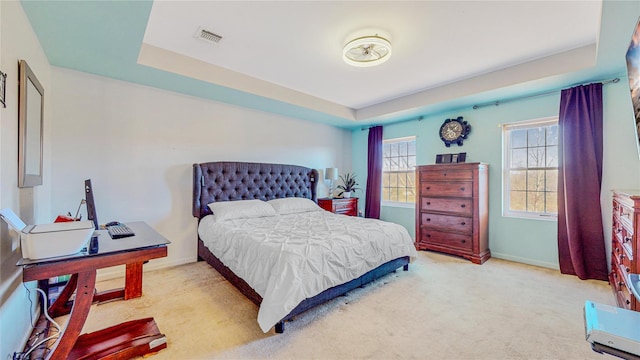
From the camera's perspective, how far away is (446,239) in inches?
150

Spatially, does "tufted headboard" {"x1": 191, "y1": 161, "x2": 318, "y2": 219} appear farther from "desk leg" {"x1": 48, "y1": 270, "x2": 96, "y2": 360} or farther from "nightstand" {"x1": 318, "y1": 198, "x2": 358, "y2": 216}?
"desk leg" {"x1": 48, "y1": 270, "x2": 96, "y2": 360}

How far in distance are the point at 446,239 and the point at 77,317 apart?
13.2 ft

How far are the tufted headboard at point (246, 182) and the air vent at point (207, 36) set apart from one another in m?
1.61

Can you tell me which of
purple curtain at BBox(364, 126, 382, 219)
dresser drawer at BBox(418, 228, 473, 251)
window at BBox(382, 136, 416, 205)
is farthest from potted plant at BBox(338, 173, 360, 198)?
dresser drawer at BBox(418, 228, 473, 251)

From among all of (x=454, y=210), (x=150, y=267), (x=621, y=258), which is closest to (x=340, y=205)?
(x=454, y=210)

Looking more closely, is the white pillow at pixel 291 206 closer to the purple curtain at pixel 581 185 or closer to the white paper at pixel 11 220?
the white paper at pixel 11 220

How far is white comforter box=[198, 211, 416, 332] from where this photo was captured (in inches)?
71.8

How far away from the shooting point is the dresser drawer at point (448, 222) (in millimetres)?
3611

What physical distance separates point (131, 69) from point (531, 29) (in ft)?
12.7

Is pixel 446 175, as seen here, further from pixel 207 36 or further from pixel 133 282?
pixel 133 282

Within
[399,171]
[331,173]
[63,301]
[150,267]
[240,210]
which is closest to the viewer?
[63,301]

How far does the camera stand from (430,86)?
144 inches

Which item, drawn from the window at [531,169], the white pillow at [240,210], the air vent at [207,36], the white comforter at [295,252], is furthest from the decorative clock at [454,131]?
the air vent at [207,36]

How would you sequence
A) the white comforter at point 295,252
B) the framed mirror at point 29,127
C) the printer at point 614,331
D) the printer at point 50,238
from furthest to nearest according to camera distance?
the white comforter at point 295,252 < the framed mirror at point 29,127 < the printer at point 50,238 < the printer at point 614,331
